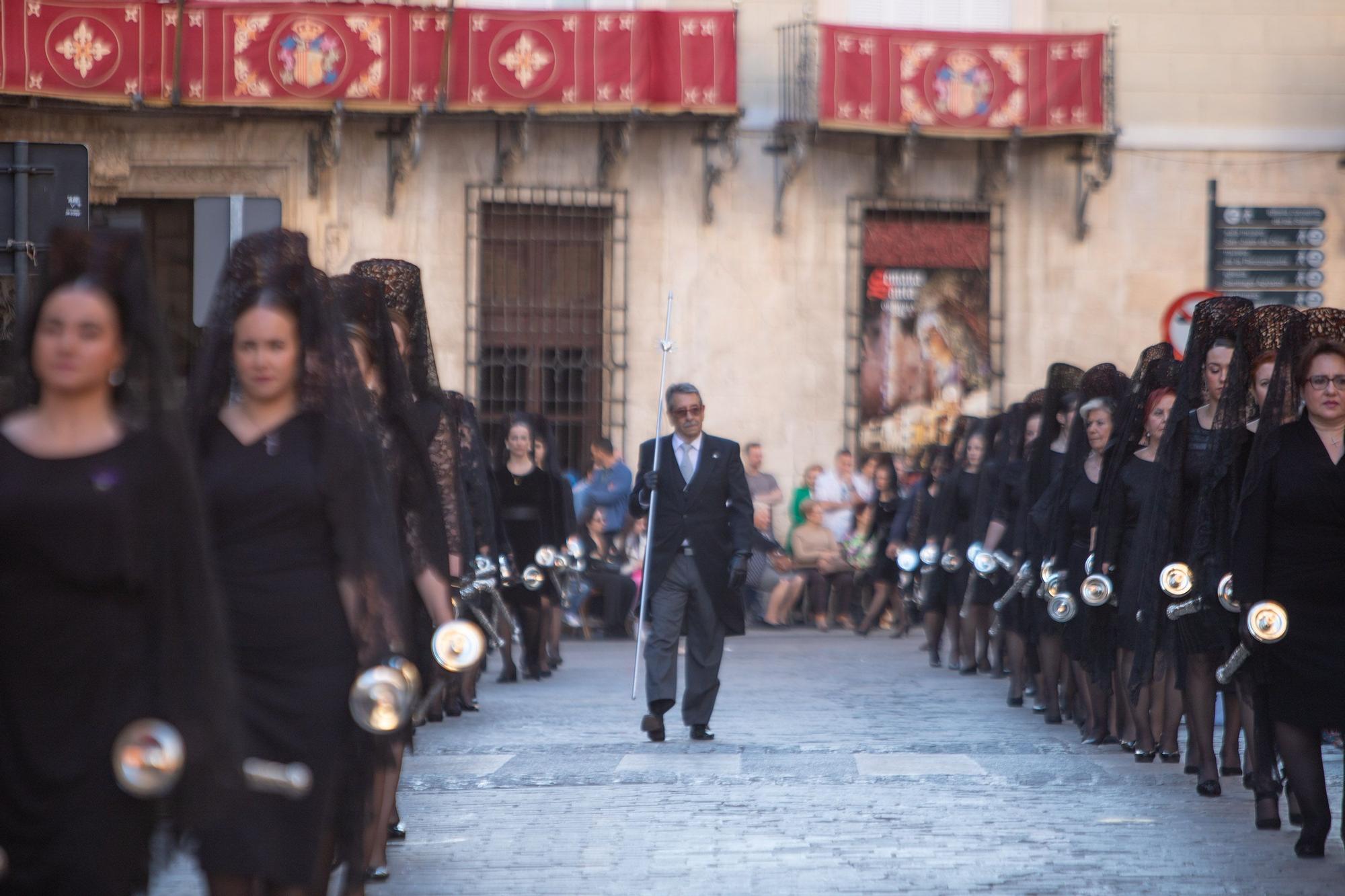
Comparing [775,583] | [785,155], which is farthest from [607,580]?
[785,155]

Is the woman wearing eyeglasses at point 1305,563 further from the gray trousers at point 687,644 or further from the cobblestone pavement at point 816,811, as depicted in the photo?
the gray trousers at point 687,644

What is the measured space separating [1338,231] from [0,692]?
21889 millimetres

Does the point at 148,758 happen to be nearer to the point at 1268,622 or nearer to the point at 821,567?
the point at 1268,622

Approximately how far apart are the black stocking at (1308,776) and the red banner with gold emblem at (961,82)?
15479 millimetres

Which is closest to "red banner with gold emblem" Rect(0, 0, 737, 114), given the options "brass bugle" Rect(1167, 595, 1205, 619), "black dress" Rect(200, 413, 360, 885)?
"brass bugle" Rect(1167, 595, 1205, 619)

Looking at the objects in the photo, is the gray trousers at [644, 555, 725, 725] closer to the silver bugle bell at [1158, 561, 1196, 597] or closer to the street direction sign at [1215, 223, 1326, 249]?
the silver bugle bell at [1158, 561, 1196, 597]

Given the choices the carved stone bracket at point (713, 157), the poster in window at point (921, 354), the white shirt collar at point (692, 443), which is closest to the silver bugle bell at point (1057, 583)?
the white shirt collar at point (692, 443)

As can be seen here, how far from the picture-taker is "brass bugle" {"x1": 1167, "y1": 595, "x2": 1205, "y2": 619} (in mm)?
8852

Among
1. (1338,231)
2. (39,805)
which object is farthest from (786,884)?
(1338,231)

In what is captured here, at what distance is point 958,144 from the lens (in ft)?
77.1

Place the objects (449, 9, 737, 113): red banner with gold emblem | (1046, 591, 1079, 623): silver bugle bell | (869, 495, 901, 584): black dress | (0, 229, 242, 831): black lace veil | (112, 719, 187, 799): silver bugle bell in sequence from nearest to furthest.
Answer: (112, 719, 187, 799): silver bugle bell, (0, 229, 242, 831): black lace veil, (1046, 591, 1079, 623): silver bugle bell, (869, 495, 901, 584): black dress, (449, 9, 737, 113): red banner with gold emblem

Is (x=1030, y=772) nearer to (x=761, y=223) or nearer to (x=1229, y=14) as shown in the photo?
(x=761, y=223)

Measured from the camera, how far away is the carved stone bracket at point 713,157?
2288cm

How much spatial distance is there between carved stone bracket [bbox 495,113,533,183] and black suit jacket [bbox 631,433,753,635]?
11347mm
